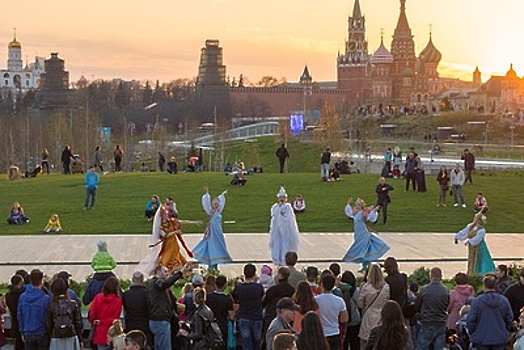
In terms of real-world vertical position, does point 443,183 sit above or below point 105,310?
above

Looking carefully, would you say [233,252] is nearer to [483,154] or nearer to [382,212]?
[382,212]

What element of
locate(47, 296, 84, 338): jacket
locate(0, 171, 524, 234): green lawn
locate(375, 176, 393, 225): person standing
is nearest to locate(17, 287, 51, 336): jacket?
locate(47, 296, 84, 338): jacket

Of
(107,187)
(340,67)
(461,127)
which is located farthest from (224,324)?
(340,67)

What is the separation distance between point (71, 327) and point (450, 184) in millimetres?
20285

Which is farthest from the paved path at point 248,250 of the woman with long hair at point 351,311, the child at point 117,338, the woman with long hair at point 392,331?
the woman with long hair at point 392,331

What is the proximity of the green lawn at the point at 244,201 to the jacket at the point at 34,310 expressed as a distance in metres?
13.6

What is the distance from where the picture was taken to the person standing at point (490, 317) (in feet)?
35.0

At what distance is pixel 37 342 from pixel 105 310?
1.10m

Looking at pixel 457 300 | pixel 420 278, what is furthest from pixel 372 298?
pixel 420 278

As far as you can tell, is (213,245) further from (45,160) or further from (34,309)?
(45,160)

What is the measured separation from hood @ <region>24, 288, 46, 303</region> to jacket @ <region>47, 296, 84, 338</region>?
0.91ft

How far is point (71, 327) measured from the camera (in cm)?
1059

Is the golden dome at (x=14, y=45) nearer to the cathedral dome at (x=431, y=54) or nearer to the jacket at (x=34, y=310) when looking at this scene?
the cathedral dome at (x=431, y=54)

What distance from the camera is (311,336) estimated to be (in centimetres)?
815
